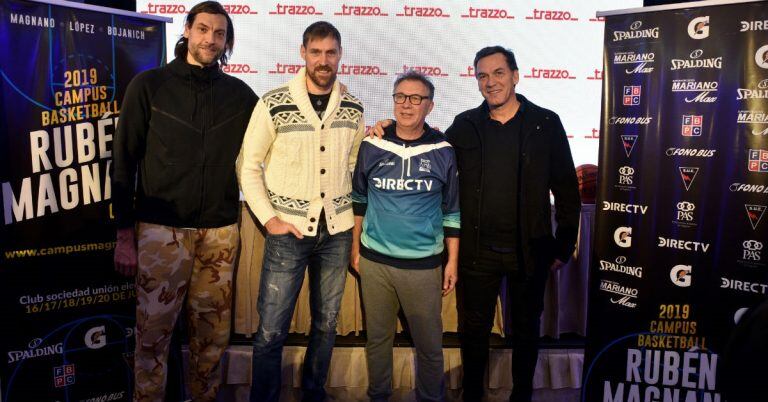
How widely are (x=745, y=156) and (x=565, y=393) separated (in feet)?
5.30

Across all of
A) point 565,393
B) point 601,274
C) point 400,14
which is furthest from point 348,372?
point 400,14

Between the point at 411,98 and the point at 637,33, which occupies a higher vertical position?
the point at 637,33

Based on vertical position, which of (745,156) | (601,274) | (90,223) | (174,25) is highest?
(174,25)

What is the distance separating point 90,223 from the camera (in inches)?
95.0

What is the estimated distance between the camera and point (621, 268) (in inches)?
100

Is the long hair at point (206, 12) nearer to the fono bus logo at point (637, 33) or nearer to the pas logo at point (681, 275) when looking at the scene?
the fono bus logo at point (637, 33)

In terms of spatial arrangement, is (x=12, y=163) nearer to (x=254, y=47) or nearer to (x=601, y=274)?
(x=254, y=47)

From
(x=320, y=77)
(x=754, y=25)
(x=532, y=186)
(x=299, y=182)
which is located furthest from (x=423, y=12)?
(x=754, y=25)

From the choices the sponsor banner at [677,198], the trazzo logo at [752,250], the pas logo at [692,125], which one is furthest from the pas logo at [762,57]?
the trazzo logo at [752,250]

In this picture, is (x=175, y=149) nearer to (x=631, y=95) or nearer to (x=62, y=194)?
(x=62, y=194)

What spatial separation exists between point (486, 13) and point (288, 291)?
2.11 meters

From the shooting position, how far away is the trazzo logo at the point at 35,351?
2297mm

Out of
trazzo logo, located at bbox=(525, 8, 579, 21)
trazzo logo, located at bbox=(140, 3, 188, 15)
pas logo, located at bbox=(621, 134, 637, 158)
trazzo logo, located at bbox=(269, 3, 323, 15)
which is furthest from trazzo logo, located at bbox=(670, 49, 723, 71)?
trazzo logo, located at bbox=(140, 3, 188, 15)

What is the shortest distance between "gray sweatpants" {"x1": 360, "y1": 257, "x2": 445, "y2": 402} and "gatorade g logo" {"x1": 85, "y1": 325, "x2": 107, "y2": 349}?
1.29 m
